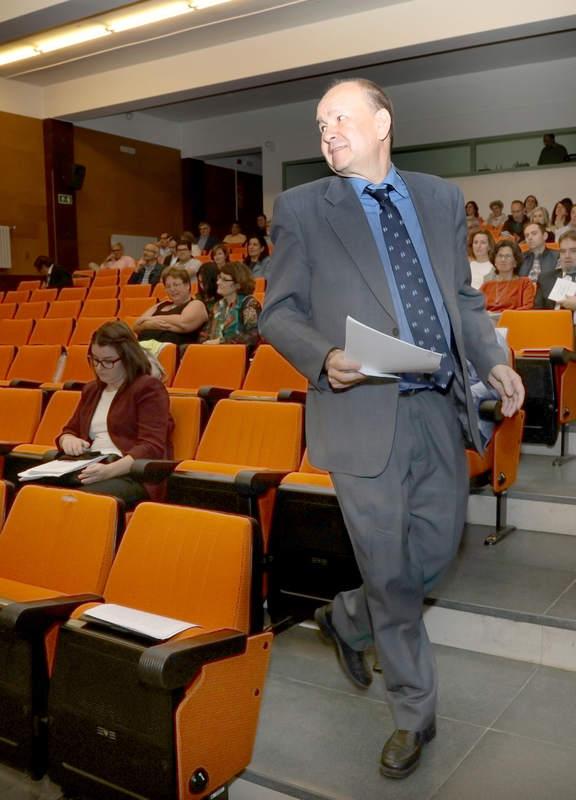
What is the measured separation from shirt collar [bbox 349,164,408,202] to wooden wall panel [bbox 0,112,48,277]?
8549 mm

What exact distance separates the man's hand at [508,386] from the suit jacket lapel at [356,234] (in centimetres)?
21

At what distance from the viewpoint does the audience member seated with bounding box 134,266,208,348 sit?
403cm

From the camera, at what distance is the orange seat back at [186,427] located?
2639mm

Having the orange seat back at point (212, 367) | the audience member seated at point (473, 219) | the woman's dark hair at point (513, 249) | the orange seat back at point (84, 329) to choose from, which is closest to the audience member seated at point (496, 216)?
the audience member seated at point (473, 219)

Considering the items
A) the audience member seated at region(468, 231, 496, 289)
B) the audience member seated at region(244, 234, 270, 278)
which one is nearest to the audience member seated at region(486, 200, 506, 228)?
the audience member seated at region(244, 234, 270, 278)

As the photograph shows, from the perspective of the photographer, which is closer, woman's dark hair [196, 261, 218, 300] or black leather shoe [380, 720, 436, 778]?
black leather shoe [380, 720, 436, 778]

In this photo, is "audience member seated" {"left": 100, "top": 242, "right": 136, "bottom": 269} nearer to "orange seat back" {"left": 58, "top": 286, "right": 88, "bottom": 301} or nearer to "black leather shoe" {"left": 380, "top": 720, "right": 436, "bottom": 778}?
"orange seat back" {"left": 58, "top": 286, "right": 88, "bottom": 301}

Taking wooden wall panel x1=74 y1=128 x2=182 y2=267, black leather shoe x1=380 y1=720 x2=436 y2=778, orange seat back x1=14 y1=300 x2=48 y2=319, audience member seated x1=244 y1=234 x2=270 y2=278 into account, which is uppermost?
wooden wall panel x1=74 y1=128 x2=182 y2=267

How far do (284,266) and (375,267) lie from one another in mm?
156

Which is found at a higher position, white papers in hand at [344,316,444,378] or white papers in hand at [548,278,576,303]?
white papers in hand at [548,278,576,303]

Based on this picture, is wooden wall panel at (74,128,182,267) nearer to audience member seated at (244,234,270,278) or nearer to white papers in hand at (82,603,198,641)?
audience member seated at (244,234,270,278)

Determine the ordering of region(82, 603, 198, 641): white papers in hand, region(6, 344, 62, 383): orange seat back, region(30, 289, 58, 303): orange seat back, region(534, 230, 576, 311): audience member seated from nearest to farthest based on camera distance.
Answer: region(82, 603, 198, 641): white papers in hand, region(534, 230, 576, 311): audience member seated, region(6, 344, 62, 383): orange seat back, region(30, 289, 58, 303): orange seat back

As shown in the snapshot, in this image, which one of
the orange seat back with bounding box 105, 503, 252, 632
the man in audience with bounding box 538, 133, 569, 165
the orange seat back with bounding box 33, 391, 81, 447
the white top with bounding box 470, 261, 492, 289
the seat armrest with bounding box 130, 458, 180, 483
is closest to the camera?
the orange seat back with bounding box 105, 503, 252, 632

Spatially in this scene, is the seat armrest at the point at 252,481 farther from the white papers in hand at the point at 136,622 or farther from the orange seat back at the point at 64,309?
the orange seat back at the point at 64,309
